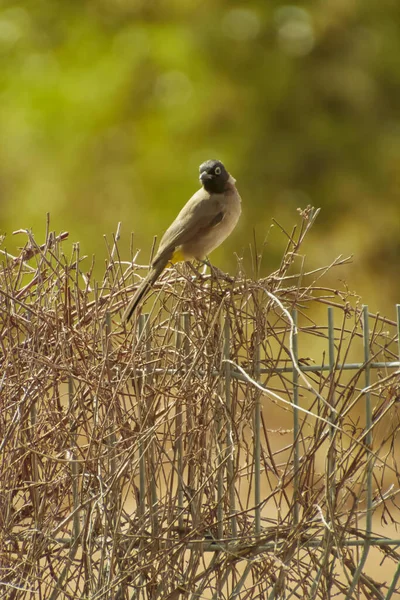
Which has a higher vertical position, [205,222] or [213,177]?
[213,177]

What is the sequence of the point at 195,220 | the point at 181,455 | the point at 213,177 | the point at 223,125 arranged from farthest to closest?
the point at 223,125 < the point at 213,177 < the point at 195,220 < the point at 181,455

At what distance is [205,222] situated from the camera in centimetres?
413

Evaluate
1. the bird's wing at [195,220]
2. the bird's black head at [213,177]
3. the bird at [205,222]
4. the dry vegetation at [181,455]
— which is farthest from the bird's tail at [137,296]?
the bird's black head at [213,177]

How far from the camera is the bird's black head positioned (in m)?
4.25

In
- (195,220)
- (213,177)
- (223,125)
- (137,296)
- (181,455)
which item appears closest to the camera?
(181,455)

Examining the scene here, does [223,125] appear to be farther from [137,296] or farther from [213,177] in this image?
[137,296]

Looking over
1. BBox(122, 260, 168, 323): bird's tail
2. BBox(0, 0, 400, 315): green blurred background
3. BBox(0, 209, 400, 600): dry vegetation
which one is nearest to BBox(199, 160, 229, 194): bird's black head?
BBox(122, 260, 168, 323): bird's tail

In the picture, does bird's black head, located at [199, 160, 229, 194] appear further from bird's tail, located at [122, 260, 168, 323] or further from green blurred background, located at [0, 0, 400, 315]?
green blurred background, located at [0, 0, 400, 315]

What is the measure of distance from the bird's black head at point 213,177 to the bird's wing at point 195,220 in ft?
0.13

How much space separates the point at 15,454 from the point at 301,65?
10.0m

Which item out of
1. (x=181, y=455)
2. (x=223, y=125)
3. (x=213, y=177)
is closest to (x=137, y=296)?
(x=181, y=455)

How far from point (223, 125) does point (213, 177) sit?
8.35m

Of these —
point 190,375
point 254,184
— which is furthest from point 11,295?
point 254,184

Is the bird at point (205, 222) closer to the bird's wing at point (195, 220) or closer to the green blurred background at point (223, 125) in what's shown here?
the bird's wing at point (195, 220)
